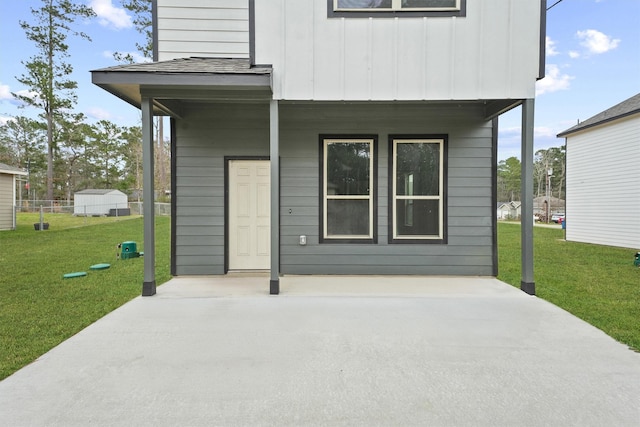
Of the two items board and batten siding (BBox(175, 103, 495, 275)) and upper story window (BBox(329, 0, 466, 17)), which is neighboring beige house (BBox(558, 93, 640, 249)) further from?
upper story window (BBox(329, 0, 466, 17))

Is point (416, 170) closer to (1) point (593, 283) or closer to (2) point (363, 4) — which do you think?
(2) point (363, 4)

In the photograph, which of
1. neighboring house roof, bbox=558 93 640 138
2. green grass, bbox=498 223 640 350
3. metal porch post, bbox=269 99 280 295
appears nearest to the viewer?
green grass, bbox=498 223 640 350

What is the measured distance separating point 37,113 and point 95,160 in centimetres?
1208

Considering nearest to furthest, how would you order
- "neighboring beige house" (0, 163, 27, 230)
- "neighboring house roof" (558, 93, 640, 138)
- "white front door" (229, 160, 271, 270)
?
1. "white front door" (229, 160, 271, 270)
2. "neighboring house roof" (558, 93, 640, 138)
3. "neighboring beige house" (0, 163, 27, 230)

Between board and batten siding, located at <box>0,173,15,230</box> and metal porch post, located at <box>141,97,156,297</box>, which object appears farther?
board and batten siding, located at <box>0,173,15,230</box>

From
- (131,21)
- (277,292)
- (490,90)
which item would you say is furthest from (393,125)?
(131,21)

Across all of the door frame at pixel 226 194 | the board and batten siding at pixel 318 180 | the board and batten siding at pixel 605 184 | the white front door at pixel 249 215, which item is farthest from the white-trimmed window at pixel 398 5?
the board and batten siding at pixel 605 184

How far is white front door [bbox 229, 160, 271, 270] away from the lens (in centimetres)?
588

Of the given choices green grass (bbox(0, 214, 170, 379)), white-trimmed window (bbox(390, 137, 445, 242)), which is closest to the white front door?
green grass (bbox(0, 214, 170, 379))

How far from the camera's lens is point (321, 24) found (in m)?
4.59

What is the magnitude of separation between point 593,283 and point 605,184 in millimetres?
7520

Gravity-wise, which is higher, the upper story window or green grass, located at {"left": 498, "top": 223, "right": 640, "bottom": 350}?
the upper story window

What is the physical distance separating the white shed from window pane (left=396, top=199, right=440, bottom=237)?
24216 millimetres

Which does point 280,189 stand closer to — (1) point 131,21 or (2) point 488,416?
(2) point 488,416
